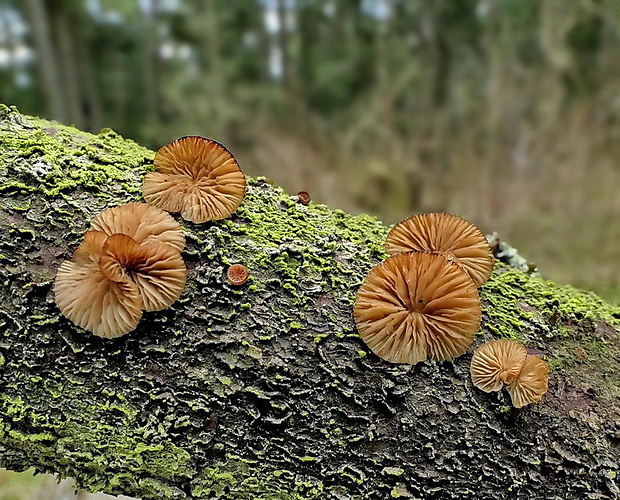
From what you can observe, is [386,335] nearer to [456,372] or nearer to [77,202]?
[456,372]

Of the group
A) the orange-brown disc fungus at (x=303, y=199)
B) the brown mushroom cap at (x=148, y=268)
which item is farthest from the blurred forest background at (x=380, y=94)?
the brown mushroom cap at (x=148, y=268)

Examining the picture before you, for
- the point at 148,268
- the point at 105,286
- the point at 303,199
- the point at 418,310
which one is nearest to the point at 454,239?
the point at 418,310

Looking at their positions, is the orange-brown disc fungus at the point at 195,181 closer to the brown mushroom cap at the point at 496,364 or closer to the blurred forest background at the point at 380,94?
the brown mushroom cap at the point at 496,364

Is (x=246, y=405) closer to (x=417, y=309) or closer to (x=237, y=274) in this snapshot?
(x=237, y=274)

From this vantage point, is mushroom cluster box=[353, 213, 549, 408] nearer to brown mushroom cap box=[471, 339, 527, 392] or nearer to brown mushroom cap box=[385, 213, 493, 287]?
brown mushroom cap box=[471, 339, 527, 392]

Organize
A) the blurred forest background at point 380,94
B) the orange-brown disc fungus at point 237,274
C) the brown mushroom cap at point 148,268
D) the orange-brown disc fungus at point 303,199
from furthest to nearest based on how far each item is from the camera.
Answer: the blurred forest background at point 380,94, the orange-brown disc fungus at point 303,199, the orange-brown disc fungus at point 237,274, the brown mushroom cap at point 148,268

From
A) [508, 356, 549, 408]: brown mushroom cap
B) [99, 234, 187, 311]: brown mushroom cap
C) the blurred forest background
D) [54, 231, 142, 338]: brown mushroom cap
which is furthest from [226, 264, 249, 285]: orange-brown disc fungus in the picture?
the blurred forest background
